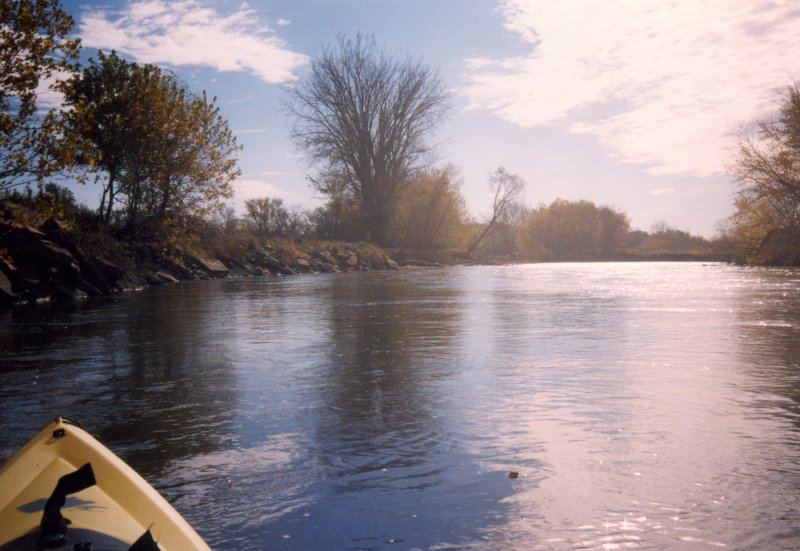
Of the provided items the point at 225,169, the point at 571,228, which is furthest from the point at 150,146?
the point at 571,228

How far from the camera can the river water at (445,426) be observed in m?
2.84

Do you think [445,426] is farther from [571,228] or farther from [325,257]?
[571,228]

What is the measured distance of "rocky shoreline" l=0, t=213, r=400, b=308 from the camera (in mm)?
15547

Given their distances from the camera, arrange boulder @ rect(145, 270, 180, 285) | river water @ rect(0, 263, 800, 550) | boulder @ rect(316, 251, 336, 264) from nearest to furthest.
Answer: river water @ rect(0, 263, 800, 550)
boulder @ rect(145, 270, 180, 285)
boulder @ rect(316, 251, 336, 264)

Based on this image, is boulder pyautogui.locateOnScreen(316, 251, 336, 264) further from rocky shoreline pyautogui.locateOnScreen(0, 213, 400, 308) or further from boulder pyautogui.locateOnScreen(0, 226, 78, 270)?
boulder pyautogui.locateOnScreen(0, 226, 78, 270)

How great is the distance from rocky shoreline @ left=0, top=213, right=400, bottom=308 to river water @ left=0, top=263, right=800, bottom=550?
22.6 ft

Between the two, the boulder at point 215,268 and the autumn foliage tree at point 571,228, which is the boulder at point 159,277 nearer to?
the boulder at point 215,268

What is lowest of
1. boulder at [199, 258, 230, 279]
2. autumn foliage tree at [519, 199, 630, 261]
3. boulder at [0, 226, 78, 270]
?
boulder at [199, 258, 230, 279]

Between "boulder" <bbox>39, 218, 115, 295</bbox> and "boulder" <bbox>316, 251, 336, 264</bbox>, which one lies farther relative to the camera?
"boulder" <bbox>316, 251, 336, 264</bbox>

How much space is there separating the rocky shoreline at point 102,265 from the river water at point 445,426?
6.90 metres

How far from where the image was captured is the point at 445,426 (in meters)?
4.36

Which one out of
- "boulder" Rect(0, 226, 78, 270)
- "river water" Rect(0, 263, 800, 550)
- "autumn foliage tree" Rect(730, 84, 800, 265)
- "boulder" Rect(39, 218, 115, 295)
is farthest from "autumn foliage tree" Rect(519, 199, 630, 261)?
"river water" Rect(0, 263, 800, 550)

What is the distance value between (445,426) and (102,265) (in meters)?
18.0

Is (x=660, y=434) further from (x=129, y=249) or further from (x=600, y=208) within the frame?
(x=600, y=208)
